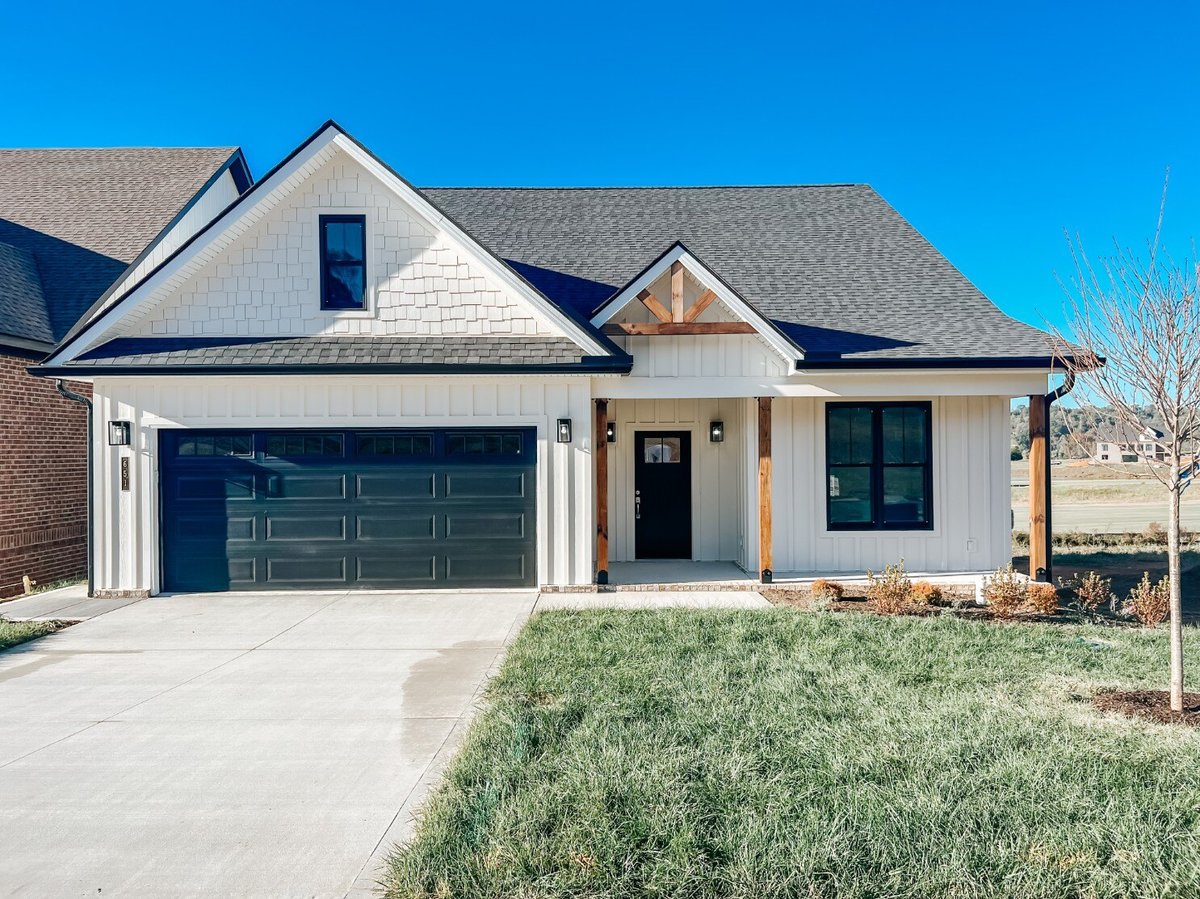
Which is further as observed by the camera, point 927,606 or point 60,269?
point 60,269

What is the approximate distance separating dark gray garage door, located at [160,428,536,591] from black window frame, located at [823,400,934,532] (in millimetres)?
4655

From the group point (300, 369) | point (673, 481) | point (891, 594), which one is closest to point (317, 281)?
point (300, 369)

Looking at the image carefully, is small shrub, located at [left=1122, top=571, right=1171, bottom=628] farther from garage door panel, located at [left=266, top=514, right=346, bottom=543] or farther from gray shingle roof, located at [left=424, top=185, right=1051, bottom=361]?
garage door panel, located at [left=266, top=514, right=346, bottom=543]

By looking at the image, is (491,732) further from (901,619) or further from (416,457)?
(416,457)

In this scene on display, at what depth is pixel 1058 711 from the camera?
5.21 metres

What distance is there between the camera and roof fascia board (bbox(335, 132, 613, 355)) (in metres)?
10.2

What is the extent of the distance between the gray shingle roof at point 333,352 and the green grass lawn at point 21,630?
3345 mm

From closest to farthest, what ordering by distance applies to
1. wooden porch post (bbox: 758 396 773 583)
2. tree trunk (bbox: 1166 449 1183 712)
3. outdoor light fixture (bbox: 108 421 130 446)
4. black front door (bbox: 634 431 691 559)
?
1. tree trunk (bbox: 1166 449 1183 712)
2. outdoor light fixture (bbox: 108 421 130 446)
3. wooden porch post (bbox: 758 396 773 583)
4. black front door (bbox: 634 431 691 559)

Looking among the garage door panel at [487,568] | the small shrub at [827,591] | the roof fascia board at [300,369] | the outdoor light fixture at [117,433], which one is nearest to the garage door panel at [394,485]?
the garage door panel at [487,568]

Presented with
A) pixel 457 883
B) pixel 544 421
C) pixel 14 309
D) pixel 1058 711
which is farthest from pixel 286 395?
pixel 1058 711

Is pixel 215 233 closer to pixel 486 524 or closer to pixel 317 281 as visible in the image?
pixel 317 281


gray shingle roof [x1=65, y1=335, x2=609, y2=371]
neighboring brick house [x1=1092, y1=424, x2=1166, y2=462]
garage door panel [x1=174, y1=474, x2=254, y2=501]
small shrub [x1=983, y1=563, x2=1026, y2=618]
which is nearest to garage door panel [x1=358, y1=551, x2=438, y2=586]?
garage door panel [x1=174, y1=474, x2=254, y2=501]

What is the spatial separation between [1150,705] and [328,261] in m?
10.5

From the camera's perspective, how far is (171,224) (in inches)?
503
